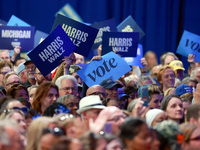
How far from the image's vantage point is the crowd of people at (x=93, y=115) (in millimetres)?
4840

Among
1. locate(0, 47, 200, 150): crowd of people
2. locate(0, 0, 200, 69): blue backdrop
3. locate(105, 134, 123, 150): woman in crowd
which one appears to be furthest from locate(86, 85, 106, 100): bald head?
locate(0, 0, 200, 69): blue backdrop

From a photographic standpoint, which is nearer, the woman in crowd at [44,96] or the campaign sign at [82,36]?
the woman in crowd at [44,96]

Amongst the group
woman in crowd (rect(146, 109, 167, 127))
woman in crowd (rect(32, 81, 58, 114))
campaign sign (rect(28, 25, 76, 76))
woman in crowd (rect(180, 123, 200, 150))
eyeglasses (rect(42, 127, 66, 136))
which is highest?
campaign sign (rect(28, 25, 76, 76))

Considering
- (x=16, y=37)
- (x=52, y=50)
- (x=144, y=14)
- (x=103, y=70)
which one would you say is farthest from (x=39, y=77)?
(x=144, y=14)

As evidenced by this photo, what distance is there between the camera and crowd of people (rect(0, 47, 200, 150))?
4.84m

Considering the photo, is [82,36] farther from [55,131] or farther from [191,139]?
[55,131]

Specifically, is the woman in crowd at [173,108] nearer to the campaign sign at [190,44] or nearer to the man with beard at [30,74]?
the man with beard at [30,74]

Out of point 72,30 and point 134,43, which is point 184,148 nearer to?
point 72,30

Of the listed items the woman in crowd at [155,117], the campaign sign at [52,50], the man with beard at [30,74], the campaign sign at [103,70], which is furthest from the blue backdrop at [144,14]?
the woman in crowd at [155,117]

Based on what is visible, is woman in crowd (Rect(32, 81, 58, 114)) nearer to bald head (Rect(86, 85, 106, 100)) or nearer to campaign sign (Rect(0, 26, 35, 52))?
bald head (Rect(86, 85, 106, 100))

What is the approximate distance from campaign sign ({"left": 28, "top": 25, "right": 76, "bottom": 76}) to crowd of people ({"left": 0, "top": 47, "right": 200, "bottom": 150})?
0.16 metres

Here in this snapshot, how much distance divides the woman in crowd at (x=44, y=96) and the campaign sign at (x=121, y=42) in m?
2.86

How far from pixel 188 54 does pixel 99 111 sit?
16.4 feet

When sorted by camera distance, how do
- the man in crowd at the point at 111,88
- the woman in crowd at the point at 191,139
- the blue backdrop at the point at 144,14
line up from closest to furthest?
the woman in crowd at the point at 191,139 < the man in crowd at the point at 111,88 < the blue backdrop at the point at 144,14
